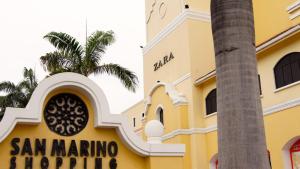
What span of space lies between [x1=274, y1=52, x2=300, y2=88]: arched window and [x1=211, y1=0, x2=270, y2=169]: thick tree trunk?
10.5 metres

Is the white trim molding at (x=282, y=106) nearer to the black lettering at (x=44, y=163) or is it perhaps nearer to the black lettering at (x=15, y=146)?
A: the black lettering at (x=44, y=163)

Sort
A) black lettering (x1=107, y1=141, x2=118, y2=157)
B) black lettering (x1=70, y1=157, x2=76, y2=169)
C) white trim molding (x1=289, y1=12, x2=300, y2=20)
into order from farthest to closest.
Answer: white trim molding (x1=289, y1=12, x2=300, y2=20), black lettering (x1=107, y1=141, x2=118, y2=157), black lettering (x1=70, y1=157, x2=76, y2=169)

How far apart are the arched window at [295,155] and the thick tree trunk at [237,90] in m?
10.9

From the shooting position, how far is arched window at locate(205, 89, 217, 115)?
20672 mm

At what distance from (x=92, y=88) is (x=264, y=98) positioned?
937 centimetres

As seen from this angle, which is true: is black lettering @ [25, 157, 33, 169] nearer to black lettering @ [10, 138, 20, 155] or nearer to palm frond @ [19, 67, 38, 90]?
black lettering @ [10, 138, 20, 155]

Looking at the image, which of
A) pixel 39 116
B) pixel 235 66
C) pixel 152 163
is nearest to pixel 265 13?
pixel 152 163

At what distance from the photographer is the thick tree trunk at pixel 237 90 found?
545 centimetres

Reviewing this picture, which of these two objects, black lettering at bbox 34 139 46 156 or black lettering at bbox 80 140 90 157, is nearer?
black lettering at bbox 34 139 46 156

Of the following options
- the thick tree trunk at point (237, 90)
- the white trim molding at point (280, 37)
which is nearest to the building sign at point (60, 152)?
the thick tree trunk at point (237, 90)

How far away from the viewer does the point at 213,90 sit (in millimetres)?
20734

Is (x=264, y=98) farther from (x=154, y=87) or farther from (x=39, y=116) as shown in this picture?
(x=39, y=116)

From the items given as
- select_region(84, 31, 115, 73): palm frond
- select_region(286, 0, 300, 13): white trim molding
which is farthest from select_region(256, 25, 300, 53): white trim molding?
select_region(84, 31, 115, 73): palm frond

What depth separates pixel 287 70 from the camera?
16.2 meters
